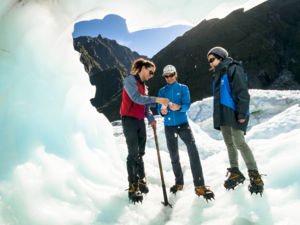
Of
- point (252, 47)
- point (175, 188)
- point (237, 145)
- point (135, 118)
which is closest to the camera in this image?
point (237, 145)

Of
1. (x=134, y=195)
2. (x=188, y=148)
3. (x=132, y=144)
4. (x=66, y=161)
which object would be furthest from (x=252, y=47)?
(x=66, y=161)

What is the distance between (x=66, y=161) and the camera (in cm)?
383

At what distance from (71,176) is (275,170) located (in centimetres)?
343

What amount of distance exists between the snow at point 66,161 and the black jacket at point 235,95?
1076 mm

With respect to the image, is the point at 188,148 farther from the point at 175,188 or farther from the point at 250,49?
the point at 250,49

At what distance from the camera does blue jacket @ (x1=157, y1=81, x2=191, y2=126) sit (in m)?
4.11

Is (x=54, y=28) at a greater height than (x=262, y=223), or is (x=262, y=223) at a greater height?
(x=54, y=28)

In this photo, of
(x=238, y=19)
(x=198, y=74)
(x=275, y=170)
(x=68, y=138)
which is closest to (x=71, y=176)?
(x=68, y=138)

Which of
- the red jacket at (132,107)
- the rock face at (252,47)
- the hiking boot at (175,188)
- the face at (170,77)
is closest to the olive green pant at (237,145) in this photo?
the hiking boot at (175,188)

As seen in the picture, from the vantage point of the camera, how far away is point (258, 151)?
448 centimetres

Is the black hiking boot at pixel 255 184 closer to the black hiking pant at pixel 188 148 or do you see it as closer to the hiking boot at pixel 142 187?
the black hiking pant at pixel 188 148

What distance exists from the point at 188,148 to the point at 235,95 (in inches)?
51.8

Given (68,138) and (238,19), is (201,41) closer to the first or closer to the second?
(238,19)

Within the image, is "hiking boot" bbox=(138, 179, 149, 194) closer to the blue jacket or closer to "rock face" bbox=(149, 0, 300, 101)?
the blue jacket
